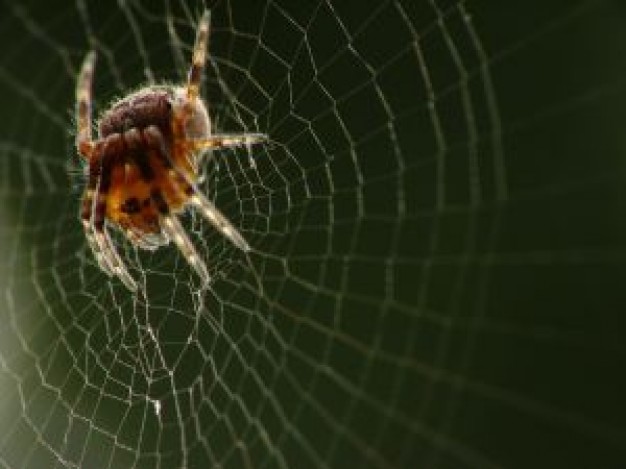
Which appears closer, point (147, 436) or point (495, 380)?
point (495, 380)

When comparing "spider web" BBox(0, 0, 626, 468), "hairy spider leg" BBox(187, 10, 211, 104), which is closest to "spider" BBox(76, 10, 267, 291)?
"hairy spider leg" BBox(187, 10, 211, 104)

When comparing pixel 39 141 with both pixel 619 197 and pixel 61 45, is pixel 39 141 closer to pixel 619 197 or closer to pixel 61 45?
pixel 61 45

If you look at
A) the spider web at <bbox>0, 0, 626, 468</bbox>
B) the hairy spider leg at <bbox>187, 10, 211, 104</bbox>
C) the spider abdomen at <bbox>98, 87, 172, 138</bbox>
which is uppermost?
the hairy spider leg at <bbox>187, 10, 211, 104</bbox>

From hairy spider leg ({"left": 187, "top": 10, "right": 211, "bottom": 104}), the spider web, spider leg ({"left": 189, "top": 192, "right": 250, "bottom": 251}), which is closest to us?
spider leg ({"left": 189, "top": 192, "right": 250, "bottom": 251})

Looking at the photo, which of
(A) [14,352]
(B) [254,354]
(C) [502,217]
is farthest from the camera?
(A) [14,352]

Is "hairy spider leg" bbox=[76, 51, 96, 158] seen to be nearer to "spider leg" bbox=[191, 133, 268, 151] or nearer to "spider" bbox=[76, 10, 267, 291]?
"spider" bbox=[76, 10, 267, 291]

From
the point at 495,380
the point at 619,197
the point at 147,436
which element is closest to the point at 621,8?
the point at 619,197

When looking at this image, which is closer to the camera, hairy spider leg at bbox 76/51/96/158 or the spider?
the spider
